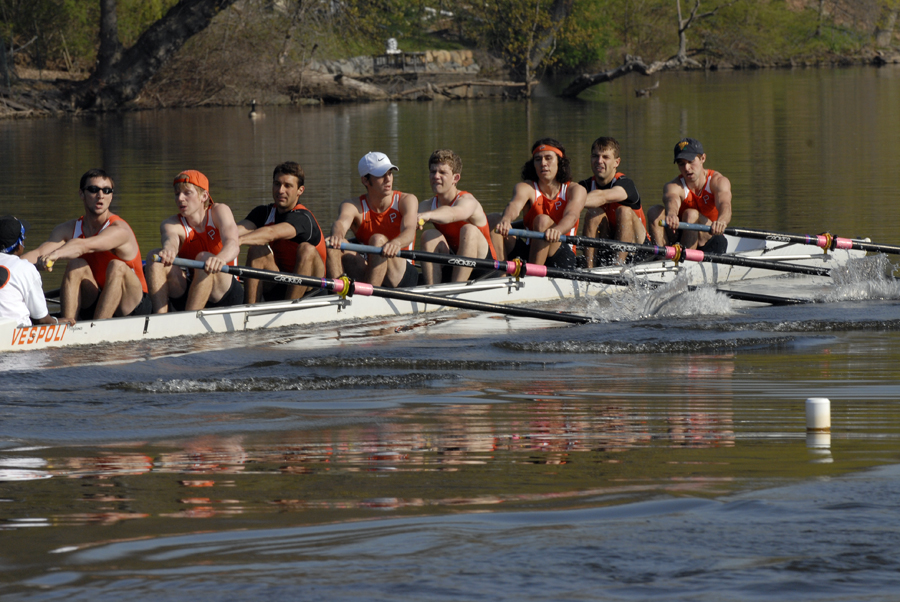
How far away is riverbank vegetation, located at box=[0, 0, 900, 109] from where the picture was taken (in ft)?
126

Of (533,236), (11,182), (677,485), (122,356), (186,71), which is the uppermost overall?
(186,71)

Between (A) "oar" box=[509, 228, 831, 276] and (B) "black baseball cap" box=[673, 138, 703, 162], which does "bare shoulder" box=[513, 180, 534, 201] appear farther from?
(B) "black baseball cap" box=[673, 138, 703, 162]

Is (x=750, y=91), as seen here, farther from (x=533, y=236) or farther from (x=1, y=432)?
(x=1, y=432)

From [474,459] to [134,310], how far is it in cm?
413

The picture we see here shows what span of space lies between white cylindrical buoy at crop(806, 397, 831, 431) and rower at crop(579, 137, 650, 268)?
561 centimetres

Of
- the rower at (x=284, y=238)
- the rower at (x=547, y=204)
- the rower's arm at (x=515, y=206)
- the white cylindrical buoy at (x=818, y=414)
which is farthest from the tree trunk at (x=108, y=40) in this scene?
the white cylindrical buoy at (x=818, y=414)

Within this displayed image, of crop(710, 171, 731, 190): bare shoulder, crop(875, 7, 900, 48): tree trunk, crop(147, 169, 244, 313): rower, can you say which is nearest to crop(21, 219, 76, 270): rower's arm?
crop(147, 169, 244, 313): rower

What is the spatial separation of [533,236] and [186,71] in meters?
35.2

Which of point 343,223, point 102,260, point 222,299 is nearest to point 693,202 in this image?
point 343,223

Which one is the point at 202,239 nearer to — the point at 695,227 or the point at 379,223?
the point at 379,223

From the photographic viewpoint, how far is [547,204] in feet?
33.8

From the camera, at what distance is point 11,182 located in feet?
65.3

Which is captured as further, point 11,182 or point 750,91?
point 750,91

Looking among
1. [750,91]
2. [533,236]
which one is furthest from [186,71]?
[533,236]
